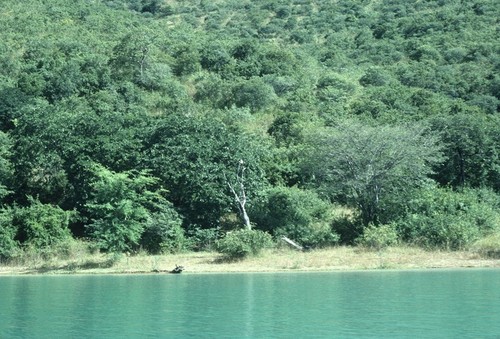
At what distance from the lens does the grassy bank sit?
123 ft

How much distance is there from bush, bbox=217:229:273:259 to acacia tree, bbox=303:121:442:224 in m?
7.42

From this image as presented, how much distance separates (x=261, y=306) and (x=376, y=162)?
22279mm

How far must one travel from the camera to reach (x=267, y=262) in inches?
1516

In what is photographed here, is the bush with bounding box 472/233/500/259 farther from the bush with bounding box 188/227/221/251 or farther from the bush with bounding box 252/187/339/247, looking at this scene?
the bush with bounding box 188/227/221/251

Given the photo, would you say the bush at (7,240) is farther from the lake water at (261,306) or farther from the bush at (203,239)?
the bush at (203,239)

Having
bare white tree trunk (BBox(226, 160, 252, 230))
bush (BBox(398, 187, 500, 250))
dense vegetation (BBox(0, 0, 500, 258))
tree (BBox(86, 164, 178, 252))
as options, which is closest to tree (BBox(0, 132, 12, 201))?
dense vegetation (BBox(0, 0, 500, 258))

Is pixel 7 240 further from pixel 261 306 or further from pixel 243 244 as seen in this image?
pixel 261 306

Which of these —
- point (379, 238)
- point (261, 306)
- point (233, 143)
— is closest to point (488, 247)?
point (379, 238)

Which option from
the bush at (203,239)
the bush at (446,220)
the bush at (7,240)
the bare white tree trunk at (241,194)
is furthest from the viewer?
the bare white tree trunk at (241,194)

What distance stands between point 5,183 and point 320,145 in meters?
21.7

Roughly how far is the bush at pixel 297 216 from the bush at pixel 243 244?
3500 mm

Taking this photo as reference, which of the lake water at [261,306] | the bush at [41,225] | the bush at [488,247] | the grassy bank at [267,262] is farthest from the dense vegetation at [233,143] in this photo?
the lake water at [261,306]

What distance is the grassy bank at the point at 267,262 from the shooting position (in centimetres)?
3734

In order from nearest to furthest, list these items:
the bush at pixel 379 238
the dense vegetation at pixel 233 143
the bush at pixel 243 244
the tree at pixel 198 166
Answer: the bush at pixel 243 244
the bush at pixel 379 238
the dense vegetation at pixel 233 143
the tree at pixel 198 166
